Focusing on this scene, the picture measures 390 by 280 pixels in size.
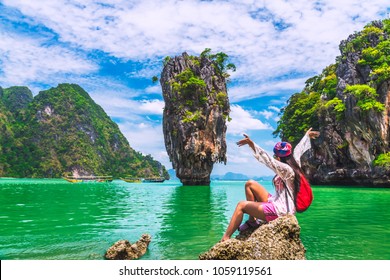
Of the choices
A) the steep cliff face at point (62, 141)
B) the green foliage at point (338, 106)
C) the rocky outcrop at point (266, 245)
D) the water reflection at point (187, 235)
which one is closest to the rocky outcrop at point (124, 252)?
the water reflection at point (187, 235)

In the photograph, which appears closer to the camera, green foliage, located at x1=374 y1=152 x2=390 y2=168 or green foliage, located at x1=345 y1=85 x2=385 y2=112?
green foliage, located at x1=374 y1=152 x2=390 y2=168

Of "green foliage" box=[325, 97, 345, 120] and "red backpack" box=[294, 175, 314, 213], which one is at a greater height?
"green foliage" box=[325, 97, 345, 120]

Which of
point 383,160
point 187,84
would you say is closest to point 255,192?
point 383,160

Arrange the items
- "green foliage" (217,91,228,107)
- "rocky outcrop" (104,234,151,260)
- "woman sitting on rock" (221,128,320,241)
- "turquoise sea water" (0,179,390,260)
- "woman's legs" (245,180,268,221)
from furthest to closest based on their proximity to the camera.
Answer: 1. "green foliage" (217,91,228,107)
2. "turquoise sea water" (0,179,390,260)
3. "rocky outcrop" (104,234,151,260)
4. "woman's legs" (245,180,268,221)
5. "woman sitting on rock" (221,128,320,241)

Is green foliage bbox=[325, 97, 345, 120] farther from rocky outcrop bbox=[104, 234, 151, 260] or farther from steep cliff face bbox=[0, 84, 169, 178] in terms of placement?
steep cliff face bbox=[0, 84, 169, 178]

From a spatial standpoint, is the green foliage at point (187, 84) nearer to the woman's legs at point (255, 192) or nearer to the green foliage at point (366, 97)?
the green foliage at point (366, 97)

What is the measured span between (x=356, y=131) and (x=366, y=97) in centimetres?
376

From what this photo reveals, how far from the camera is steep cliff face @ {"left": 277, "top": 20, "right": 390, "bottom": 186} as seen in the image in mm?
31672

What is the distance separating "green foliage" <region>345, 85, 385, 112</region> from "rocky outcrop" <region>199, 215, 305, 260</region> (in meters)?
30.2

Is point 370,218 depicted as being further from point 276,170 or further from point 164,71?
point 164,71

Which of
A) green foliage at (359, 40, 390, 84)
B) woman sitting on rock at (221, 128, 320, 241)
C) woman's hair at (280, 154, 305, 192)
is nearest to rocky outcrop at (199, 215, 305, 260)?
woman sitting on rock at (221, 128, 320, 241)

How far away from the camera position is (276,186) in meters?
4.41

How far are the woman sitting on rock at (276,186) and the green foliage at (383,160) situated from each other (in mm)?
29615
